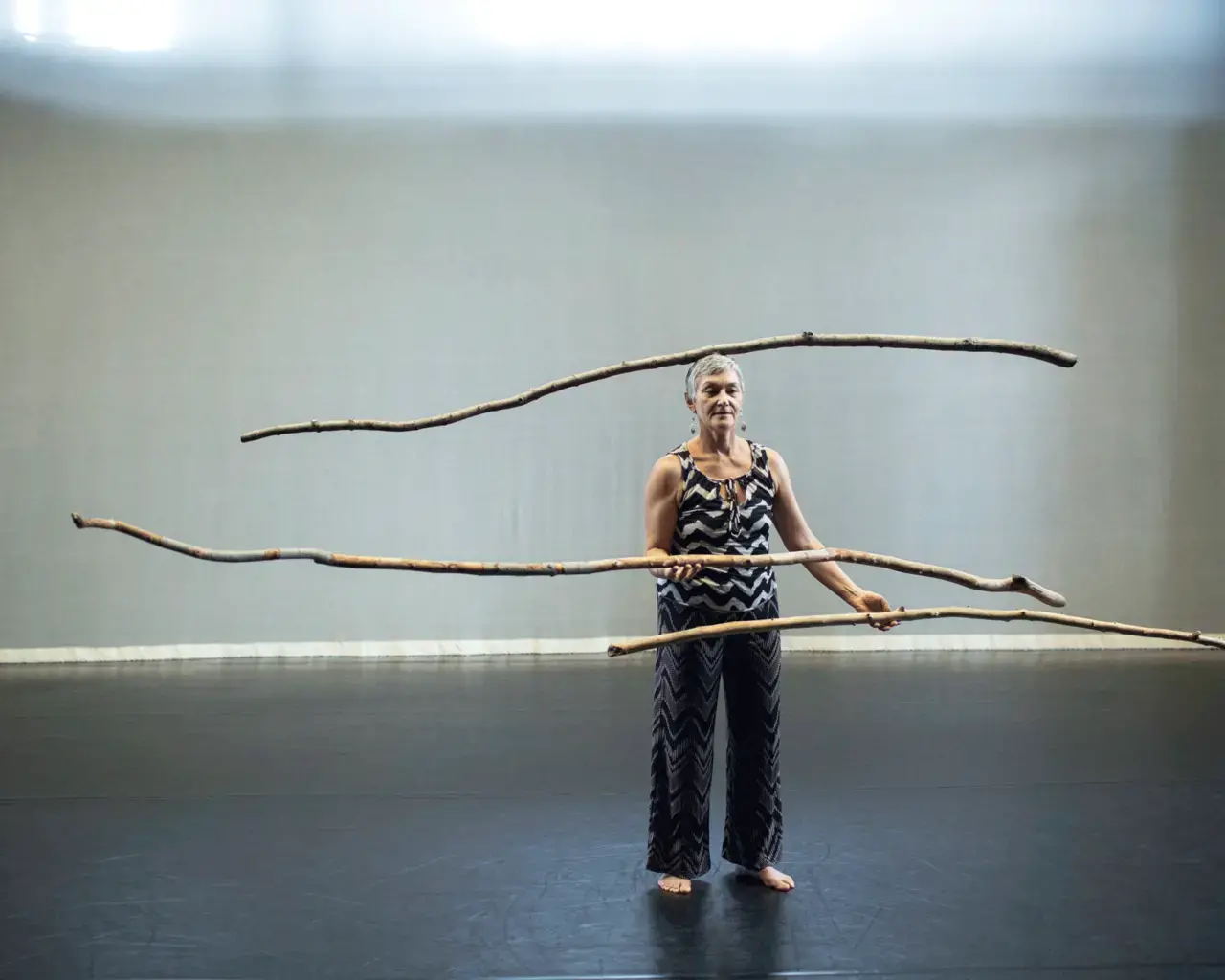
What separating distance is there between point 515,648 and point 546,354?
5.01 feet

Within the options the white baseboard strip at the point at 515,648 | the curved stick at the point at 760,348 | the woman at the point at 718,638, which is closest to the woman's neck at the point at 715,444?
the woman at the point at 718,638

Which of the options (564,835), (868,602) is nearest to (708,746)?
(868,602)

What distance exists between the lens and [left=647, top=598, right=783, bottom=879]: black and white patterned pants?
2.61 m

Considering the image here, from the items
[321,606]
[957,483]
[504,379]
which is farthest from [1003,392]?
[321,606]

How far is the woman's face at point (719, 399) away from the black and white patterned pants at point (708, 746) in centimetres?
41

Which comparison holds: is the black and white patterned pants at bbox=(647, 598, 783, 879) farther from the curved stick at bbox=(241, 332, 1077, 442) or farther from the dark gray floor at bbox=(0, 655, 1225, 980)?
the curved stick at bbox=(241, 332, 1077, 442)

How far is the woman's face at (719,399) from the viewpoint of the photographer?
2500mm

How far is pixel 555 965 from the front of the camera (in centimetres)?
231

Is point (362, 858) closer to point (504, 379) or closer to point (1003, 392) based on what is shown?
point (504, 379)

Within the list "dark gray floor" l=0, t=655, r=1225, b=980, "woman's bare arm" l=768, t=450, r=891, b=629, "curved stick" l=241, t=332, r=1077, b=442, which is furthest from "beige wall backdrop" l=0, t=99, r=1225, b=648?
"curved stick" l=241, t=332, r=1077, b=442

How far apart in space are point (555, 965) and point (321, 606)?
3.95 metres

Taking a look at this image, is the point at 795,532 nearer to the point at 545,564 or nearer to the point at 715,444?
the point at 715,444

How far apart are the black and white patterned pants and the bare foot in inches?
1.2

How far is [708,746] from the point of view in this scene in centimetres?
264
